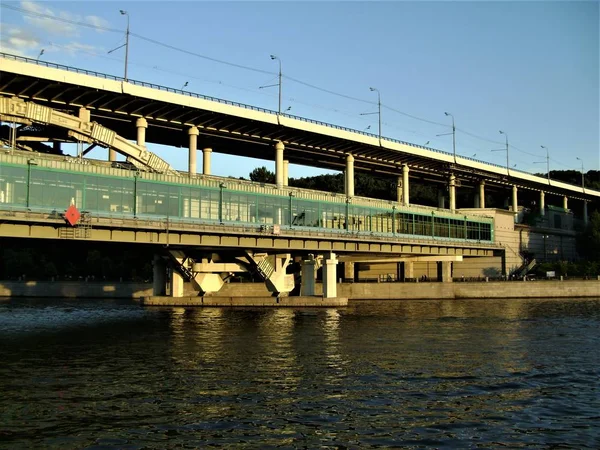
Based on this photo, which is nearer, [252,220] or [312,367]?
[312,367]

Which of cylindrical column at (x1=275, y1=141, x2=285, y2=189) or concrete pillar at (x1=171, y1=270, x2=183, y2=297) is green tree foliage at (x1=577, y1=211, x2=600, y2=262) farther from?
concrete pillar at (x1=171, y1=270, x2=183, y2=297)

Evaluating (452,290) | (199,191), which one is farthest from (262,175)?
(199,191)

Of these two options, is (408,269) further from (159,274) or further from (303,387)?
(303,387)

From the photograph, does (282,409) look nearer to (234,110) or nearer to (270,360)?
(270,360)

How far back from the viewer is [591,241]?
4589 inches

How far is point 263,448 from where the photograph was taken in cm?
1800

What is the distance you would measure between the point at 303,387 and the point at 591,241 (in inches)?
4098

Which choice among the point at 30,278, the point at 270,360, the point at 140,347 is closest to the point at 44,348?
the point at 140,347

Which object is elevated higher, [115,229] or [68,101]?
[68,101]

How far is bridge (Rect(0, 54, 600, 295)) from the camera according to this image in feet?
186

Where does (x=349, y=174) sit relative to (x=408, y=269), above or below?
above

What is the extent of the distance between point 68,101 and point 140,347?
45.5m

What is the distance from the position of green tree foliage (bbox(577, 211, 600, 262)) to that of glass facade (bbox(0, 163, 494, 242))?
29829 millimetres

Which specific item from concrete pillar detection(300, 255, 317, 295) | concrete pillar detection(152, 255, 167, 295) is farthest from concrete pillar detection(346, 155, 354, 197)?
concrete pillar detection(152, 255, 167, 295)
